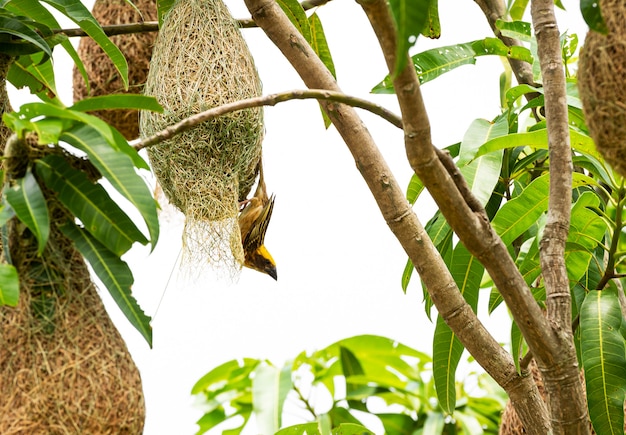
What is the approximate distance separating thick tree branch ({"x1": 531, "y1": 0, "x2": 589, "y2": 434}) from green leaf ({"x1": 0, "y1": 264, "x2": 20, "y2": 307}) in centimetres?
69

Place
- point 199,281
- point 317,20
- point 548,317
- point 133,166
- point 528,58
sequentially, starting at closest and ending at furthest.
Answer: point 133,166 → point 548,317 → point 199,281 → point 528,58 → point 317,20

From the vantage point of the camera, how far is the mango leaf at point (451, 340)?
157 cm

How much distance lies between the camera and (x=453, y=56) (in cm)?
171

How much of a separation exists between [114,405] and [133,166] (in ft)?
0.97

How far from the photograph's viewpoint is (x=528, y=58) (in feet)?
5.57

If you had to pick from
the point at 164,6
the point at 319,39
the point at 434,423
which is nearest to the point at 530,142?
the point at 319,39

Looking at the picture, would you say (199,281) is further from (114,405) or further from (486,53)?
(486,53)

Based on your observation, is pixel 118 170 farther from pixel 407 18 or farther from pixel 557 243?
pixel 557 243

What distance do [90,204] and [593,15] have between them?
23.8 inches

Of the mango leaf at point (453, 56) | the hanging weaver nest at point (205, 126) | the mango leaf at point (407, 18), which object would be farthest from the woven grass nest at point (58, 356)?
the mango leaf at point (453, 56)

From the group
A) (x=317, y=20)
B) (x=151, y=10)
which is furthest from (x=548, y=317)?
(x=151, y=10)

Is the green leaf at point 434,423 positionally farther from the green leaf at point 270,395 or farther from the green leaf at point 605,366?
the green leaf at point 605,366

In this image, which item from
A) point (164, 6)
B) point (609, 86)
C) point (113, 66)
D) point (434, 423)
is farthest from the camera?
point (434, 423)

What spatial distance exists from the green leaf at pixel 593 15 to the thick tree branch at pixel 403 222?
0.53 m
